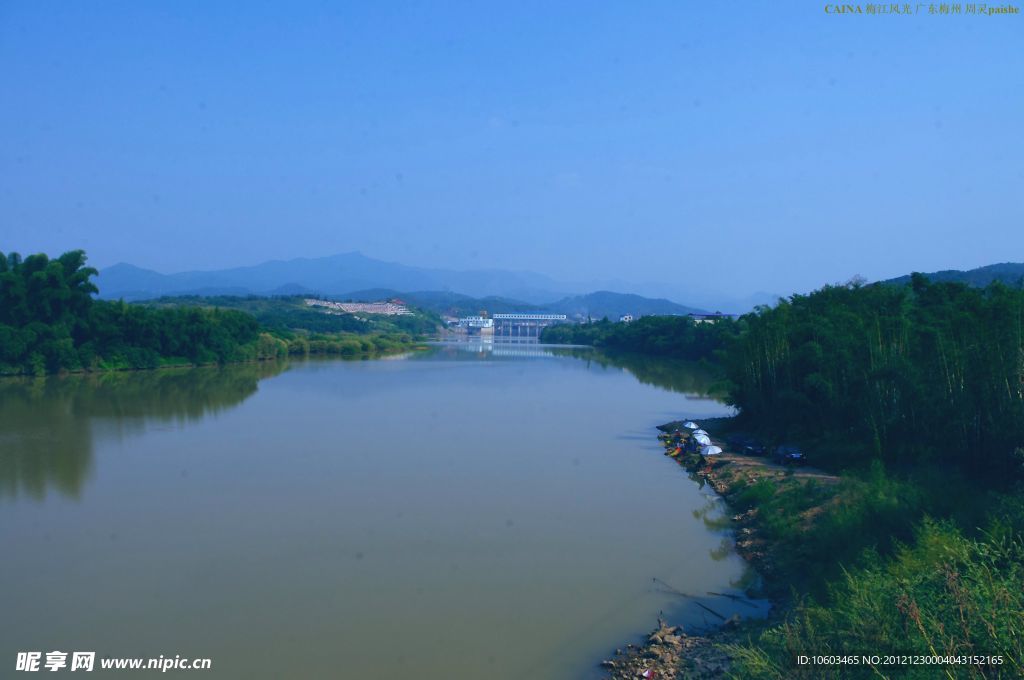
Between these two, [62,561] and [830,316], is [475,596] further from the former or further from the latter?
[830,316]

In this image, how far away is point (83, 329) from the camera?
2656cm

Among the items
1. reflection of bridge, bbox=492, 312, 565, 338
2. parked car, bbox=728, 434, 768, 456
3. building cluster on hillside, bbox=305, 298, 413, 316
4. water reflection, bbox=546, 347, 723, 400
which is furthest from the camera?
reflection of bridge, bbox=492, 312, 565, 338

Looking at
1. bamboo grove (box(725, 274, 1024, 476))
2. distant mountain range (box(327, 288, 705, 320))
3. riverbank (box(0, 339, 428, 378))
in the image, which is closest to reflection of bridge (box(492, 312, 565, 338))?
distant mountain range (box(327, 288, 705, 320))

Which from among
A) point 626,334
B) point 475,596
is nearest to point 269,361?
point 626,334

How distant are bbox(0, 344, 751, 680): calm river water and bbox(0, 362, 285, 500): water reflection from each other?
0.12 meters

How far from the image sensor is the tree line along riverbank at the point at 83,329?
2489 cm

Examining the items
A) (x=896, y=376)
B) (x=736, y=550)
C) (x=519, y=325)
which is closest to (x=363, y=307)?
(x=519, y=325)

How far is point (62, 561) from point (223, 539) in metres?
1.49

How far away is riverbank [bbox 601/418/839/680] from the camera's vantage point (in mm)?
5055

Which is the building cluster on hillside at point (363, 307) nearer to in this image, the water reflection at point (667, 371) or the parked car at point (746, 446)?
the water reflection at point (667, 371)

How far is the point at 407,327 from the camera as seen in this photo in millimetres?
65375

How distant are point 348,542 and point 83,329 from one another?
23393 mm

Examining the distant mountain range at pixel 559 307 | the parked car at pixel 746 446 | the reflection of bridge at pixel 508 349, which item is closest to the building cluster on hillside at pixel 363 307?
the reflection of bridge at pixel 508 349

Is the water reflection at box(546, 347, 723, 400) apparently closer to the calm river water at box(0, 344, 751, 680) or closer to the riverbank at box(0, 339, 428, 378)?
the calm river water at box(0, 344, 751, 680)
